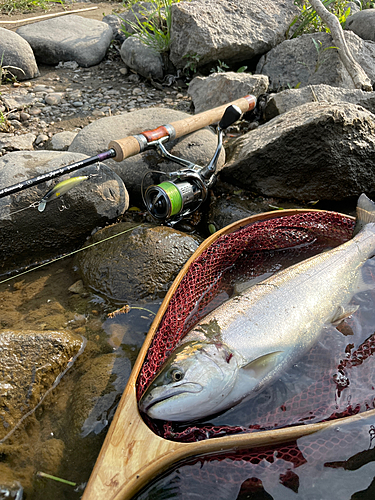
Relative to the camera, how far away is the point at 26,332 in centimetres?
294

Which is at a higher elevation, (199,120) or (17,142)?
(199,120)

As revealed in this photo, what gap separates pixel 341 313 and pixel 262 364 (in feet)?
2.99

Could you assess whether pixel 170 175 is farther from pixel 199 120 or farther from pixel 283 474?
pixel 283 474

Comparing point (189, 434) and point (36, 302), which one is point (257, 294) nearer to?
point (189, 434)

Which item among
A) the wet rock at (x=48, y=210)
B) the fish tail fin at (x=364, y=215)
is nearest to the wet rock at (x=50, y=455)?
the wet rock at (x=48, y=210)

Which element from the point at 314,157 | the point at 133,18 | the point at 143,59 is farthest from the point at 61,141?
the point at 133,18

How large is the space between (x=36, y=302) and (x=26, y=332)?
0.68 m

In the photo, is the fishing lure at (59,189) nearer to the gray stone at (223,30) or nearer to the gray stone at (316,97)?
the gray stone at (316,97)

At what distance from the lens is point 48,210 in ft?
13.2

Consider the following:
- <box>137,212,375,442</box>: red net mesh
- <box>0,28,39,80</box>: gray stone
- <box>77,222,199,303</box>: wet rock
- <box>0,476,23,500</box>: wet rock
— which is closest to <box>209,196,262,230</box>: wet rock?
<box>77,222,199,303</box>: wet rock

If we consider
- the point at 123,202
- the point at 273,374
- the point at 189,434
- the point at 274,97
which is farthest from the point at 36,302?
the point at 274,97

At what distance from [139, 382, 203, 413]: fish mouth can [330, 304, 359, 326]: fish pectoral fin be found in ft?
4.25

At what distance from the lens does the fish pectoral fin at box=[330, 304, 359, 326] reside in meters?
3.03

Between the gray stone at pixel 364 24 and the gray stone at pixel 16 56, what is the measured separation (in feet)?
22.6
